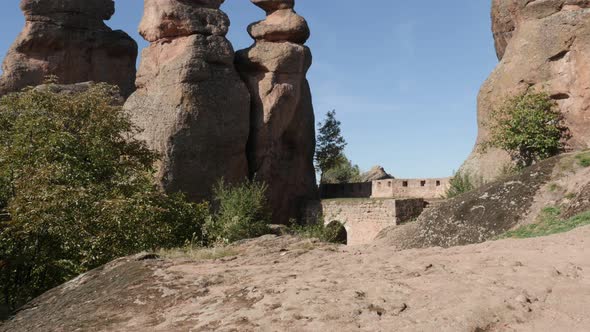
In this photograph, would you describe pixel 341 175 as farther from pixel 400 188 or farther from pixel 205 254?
pixel 205 254

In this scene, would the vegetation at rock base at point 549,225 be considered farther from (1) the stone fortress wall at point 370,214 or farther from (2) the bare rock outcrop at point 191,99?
(2) the bare rock outcrop at point 191,99

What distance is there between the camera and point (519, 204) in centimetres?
1124

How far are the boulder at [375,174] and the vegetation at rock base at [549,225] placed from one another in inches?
1380

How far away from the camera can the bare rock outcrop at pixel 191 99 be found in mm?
23078

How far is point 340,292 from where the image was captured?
5004 mm

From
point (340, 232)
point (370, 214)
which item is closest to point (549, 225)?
point (370, 214)

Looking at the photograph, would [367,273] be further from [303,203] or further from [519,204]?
[303,203]

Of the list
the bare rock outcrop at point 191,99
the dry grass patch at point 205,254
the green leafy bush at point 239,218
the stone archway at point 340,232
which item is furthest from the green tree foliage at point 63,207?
the stone archway at point 340,232

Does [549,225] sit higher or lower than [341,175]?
lower

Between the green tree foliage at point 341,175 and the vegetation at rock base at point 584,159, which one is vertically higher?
the green tree foliage at point 341,175

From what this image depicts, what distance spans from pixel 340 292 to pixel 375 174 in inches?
1642

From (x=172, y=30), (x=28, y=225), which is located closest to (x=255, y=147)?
(x=172, y=30)

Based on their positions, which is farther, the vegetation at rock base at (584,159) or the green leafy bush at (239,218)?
the green leafy bush at (239,218)

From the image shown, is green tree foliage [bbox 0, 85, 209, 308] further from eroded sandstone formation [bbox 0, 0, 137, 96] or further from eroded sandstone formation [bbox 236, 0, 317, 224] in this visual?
eroded sandstone formation [bbox 0, 0, 137, 96]
